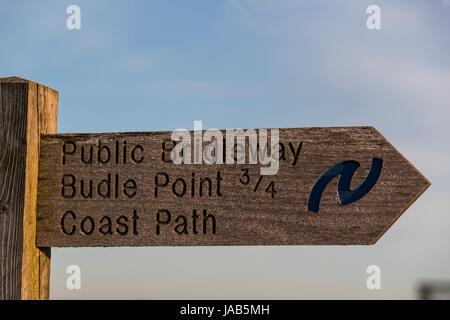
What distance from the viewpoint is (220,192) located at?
9.37ft

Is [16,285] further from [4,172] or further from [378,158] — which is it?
[378,158]

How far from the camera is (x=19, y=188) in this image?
9.59ft

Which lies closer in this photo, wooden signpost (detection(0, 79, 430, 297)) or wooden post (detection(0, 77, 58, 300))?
wooden signpost (detection(0, 79, 430, 297))

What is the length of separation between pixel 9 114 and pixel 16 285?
1045mm

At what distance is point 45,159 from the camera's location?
119 inches

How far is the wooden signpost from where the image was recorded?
2.76m

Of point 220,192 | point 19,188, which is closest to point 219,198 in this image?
point 220,192

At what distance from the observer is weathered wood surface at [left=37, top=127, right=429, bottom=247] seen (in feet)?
9.05

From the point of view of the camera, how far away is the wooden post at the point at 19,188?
9.56 feet

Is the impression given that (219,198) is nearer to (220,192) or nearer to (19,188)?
(220,192)

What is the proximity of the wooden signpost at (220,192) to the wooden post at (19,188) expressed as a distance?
43 millimetres

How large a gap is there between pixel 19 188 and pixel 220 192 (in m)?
1.21

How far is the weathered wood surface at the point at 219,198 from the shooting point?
2.76 meters

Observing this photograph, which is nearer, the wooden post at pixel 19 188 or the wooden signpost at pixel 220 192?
the wooden signpost at pixel 220 192
